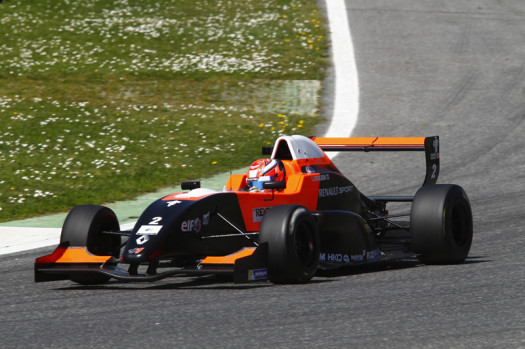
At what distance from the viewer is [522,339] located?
541 centimetres

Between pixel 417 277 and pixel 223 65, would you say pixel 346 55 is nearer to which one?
pixel 223 65

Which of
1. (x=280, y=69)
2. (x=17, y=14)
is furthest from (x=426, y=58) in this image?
(x=17, y=14)

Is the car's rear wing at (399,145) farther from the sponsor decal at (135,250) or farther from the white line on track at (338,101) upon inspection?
the sponsor decal at (135,250)

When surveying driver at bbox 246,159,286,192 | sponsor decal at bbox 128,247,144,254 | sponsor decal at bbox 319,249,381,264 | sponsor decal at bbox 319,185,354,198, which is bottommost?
sponsor decal at bbox 319,249,381,264

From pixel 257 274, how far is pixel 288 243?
360mm

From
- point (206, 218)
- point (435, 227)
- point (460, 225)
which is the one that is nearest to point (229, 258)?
point (206, 218)

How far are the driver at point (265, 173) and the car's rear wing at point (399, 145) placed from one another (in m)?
1.38

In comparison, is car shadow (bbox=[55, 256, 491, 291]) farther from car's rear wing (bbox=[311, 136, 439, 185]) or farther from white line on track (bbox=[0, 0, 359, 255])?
white line on track (bbox=[0, 0, 359, 255])

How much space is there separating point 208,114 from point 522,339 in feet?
45.2

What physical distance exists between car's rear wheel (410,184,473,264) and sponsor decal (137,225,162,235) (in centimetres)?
249

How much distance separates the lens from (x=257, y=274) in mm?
7406

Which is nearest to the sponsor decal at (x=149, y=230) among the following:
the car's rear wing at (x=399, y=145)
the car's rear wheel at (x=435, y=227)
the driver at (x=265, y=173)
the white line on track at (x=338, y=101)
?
the driver at (x=265, y=173)

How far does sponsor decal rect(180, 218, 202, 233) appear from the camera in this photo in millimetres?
7601

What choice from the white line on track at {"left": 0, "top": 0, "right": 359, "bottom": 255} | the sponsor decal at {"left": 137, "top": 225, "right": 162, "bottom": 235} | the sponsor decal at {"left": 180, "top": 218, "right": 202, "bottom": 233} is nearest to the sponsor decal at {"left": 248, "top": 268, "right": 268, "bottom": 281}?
the sponsor decal at {"left": 180, "top": 218, "right": 202, "bottom": 233}
